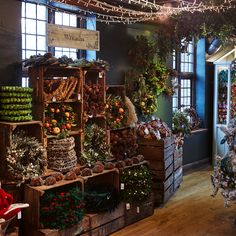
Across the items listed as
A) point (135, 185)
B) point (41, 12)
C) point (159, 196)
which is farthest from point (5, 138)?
point (159, 196)

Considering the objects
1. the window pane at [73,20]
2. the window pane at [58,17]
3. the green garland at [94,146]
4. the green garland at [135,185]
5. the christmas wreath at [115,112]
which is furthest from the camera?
the window pane at [73,20]

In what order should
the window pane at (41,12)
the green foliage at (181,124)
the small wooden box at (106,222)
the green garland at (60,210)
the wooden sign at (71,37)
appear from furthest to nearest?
the green foliage at (181,124)
the window pane at (41,12)
the wooden sign at (71,37)
the small wooden box at (106,222)
the green garland at (60,210)

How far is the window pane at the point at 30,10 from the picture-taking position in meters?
4.70

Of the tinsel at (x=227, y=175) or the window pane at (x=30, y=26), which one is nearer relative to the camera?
the tinsel at (x=227, y=175)

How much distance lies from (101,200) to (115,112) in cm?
125

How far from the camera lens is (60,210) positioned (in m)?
3.83

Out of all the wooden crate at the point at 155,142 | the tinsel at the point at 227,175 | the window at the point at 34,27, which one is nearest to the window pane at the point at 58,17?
the window at the point at 34,27

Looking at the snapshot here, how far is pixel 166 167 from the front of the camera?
5438 millimetres

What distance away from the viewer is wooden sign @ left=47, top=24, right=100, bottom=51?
4.43 m

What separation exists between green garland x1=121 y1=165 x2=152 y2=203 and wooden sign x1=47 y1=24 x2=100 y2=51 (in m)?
1.62

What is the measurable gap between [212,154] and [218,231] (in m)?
3.80

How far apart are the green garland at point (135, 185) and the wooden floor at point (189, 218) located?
0.33 m

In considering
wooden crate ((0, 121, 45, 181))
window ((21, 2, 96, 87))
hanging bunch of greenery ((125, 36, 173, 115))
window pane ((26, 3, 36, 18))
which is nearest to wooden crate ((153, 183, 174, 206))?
hanging bunch of greenery ((125, 36, 173, 115))

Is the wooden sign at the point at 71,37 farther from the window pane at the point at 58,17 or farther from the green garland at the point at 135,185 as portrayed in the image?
the green garland at the point at 135,185
